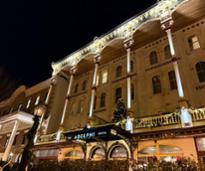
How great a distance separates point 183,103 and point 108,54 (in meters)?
12.7

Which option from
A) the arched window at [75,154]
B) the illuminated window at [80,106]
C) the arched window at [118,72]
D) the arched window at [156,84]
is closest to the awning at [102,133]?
the arched window at [75,154]

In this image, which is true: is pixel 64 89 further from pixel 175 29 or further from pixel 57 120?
pixel 175 29

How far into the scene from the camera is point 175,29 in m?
18.6

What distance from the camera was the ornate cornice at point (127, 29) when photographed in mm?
16359

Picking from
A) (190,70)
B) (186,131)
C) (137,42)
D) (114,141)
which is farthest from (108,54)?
(186,131)

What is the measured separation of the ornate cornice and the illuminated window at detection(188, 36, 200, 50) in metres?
3.56

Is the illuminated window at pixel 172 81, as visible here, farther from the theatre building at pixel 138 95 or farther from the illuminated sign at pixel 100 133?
the illuminated sign at pixel 100 133

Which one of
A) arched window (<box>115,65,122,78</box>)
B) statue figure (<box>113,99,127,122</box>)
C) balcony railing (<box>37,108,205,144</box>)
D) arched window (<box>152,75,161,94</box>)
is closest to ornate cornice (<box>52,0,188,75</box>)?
arched window (<box>115,65,122,78</box>)

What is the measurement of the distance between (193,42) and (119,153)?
1280cm

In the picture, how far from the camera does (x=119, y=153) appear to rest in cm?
1472

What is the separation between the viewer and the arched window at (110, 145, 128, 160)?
14.4 m

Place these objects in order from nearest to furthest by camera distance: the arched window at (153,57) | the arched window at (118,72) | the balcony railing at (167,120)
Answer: the balcony railing at (167,120), the arched window at (153,57), the arched window at (118,72)

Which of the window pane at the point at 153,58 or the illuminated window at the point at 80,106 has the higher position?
the window pane at the point at 153,58

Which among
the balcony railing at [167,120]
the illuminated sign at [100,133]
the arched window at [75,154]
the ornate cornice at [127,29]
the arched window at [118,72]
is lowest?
the arched window at [75,154]
